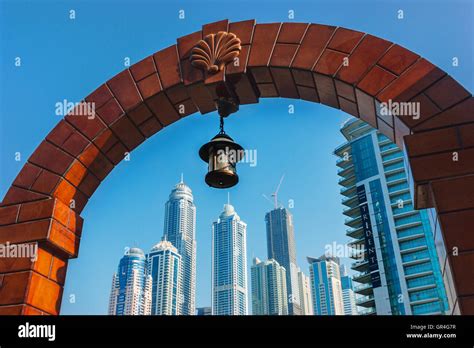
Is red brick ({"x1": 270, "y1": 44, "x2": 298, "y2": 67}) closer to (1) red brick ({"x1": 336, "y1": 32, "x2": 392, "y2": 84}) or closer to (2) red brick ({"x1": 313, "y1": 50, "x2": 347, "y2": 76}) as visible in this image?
(2) red brick ({"x1": 313, "y1": 50, "x2": 347, "y2": 76})

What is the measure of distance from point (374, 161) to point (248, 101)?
8556 centimetres

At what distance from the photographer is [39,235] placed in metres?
4.59

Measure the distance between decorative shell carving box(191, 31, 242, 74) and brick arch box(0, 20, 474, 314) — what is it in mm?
104

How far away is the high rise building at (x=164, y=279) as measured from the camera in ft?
370

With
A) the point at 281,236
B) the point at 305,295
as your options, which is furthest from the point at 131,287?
the point at 281,236

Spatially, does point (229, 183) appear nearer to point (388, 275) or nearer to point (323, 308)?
point (388, 275)

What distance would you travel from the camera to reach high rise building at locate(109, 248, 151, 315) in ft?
355

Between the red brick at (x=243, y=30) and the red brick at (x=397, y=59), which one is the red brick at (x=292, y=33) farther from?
the red brick at (x=397, y=59)

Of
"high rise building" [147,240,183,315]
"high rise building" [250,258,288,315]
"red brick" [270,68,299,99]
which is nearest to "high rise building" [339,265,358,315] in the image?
"high rise building" [250,258,288,315]

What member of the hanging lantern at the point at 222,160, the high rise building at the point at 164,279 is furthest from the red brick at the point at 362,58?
the high rise building at the point at 164,279

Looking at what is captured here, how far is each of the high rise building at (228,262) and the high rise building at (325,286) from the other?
986 inches

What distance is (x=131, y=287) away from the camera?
378ft

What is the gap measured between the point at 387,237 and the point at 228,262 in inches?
2603

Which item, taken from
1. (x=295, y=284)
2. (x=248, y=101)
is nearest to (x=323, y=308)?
(x=295, y=284)
